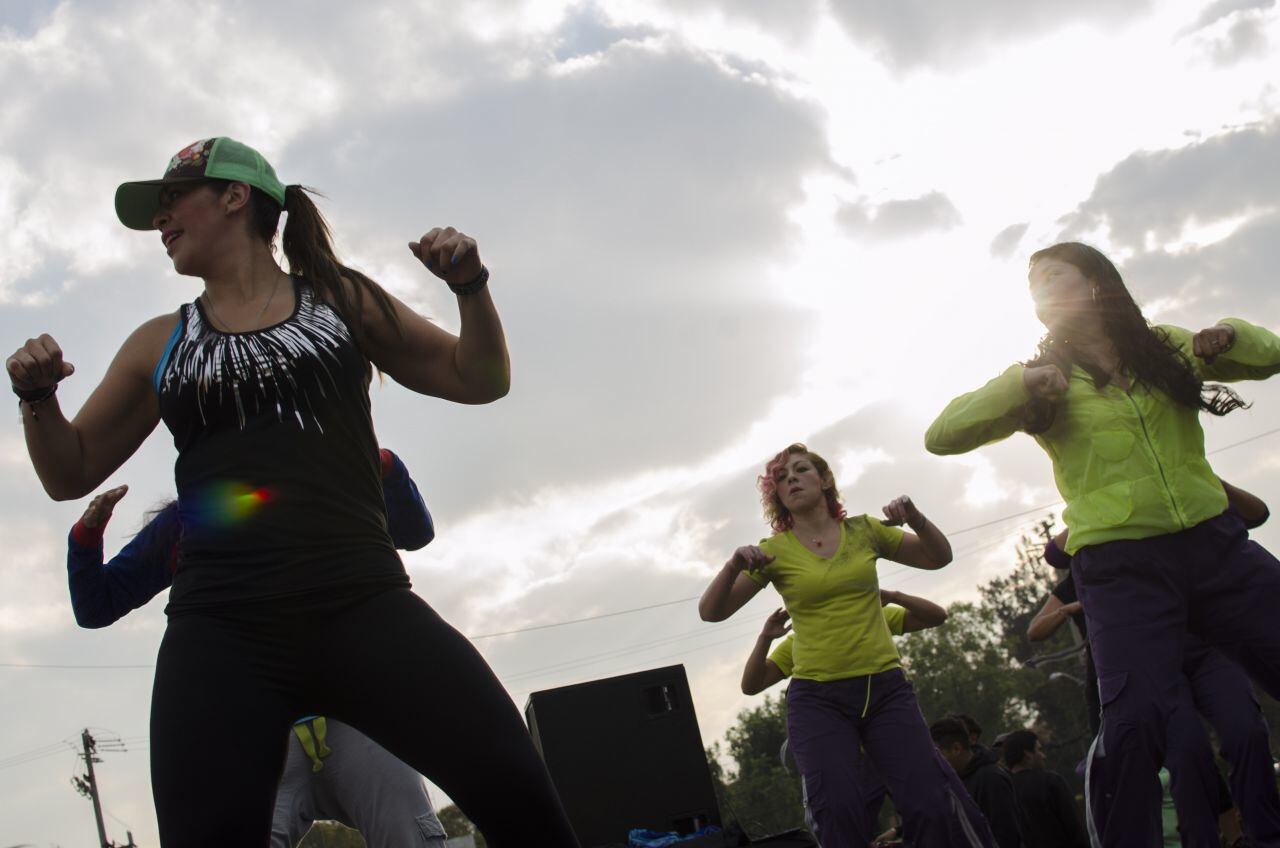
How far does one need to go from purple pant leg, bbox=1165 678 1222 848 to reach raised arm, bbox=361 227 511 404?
2163mm

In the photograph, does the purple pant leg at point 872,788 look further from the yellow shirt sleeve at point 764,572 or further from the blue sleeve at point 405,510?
the blue sleeve at point 405,510

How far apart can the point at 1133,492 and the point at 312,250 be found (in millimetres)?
2428

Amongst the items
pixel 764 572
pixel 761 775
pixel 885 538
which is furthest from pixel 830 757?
pixel 761 775

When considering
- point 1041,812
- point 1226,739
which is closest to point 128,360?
point 1226,739

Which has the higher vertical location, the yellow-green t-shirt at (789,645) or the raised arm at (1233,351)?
the raised arm at (1233,351)

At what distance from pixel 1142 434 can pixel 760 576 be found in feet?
6.96

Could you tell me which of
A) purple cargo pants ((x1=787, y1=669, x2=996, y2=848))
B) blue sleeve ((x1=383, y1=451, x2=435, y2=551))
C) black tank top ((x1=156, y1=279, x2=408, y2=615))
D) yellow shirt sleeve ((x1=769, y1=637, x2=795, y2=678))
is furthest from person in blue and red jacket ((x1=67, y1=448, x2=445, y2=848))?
yellow shirt sleeve ((x1=769, y1=637, x2=795, y2=678))

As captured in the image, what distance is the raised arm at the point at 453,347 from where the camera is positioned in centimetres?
235

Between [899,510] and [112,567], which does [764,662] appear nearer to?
[899,510]

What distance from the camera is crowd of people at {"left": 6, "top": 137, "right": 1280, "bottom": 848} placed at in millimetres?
1979

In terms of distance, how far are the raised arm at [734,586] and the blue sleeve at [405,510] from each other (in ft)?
5.00

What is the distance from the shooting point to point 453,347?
2.52 m

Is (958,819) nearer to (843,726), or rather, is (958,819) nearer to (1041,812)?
(843,726)

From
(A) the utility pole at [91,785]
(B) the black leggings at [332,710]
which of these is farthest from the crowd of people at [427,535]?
(A) the utility pole at [91,785]
